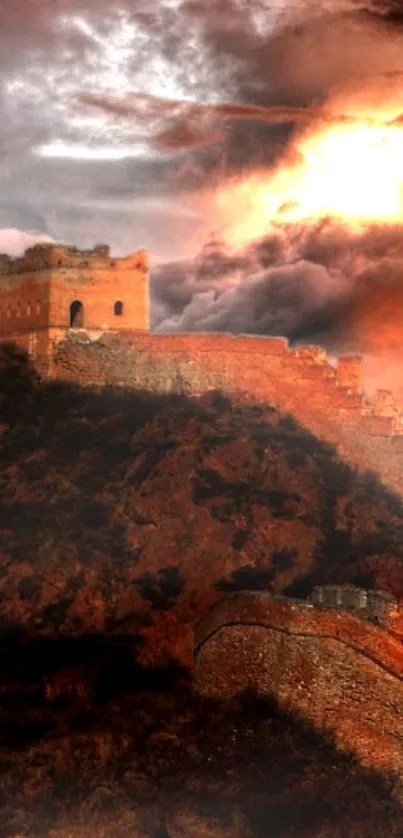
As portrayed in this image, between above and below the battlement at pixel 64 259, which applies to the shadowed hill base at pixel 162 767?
below

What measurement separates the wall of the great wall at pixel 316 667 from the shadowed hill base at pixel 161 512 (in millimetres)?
1545

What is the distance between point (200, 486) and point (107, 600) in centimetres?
462

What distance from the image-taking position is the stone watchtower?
34219mm

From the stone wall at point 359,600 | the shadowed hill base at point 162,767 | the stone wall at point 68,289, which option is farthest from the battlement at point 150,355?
the shadowed hill base at point 162,767

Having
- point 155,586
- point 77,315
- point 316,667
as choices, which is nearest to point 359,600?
point 316,667

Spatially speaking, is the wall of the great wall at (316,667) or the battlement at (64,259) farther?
the battlement at (64,259)

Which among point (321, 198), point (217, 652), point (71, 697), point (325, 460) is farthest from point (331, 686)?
point (321, 198)

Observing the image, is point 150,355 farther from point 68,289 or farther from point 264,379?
point 264,379

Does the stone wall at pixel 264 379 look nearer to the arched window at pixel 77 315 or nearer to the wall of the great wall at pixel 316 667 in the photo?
the arched window at pixel 77 315

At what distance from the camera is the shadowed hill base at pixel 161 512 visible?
2723cm

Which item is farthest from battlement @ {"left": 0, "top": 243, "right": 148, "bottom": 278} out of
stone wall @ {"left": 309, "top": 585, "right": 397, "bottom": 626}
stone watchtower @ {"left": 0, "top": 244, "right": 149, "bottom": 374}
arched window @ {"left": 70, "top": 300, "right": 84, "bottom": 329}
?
stone wall @ {"left": 309, "top": 585, "right": 397, "bottom": 626}

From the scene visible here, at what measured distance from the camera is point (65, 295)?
112 feet

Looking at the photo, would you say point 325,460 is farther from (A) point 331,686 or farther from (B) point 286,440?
(A) point 331,686

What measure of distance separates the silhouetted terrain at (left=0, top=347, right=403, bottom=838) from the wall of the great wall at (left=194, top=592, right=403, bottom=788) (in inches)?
16.3
